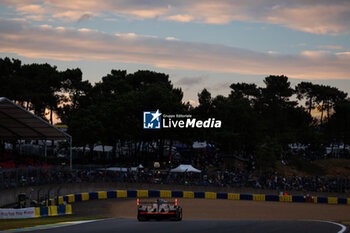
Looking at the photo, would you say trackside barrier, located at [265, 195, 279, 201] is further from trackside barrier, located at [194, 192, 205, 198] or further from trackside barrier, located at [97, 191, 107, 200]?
trackside barrier, located at [97, 191, 107, 200]

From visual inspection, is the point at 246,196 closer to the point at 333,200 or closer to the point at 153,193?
the point at 333,200

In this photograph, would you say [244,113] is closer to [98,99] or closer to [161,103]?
[161,103]

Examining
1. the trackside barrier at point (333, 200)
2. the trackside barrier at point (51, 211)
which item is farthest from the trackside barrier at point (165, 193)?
the trackside barrier at point (51, 211)

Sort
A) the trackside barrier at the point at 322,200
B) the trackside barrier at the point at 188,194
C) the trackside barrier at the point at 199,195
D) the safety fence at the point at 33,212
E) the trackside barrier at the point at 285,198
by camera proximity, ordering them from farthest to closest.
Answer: the trackside barrier at the point at 199,195
the trackside barrier at the point at 285,198
the trackside barrier at the point at 188,194
the trackside barrier at the point at 322,200
the safety fence at the point at 33,212

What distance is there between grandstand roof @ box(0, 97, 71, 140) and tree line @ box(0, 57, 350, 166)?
54.3 ft

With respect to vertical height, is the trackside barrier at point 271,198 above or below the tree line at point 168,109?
below

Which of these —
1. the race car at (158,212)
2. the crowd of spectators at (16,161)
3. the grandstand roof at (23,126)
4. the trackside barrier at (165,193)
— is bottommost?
the trackside barrier at (165,193)

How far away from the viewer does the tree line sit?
74.7m

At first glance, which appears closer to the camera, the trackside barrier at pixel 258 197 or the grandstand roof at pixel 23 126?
the grandstand roof at pixel 23 126

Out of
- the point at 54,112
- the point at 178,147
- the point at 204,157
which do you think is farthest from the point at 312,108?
the point at 54,112

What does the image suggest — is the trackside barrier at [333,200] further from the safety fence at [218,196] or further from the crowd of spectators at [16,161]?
the crowd of spectators at [16,161]

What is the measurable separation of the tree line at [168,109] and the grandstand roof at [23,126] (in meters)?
16.5

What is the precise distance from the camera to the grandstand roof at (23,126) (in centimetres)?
4928

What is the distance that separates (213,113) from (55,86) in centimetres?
3087
